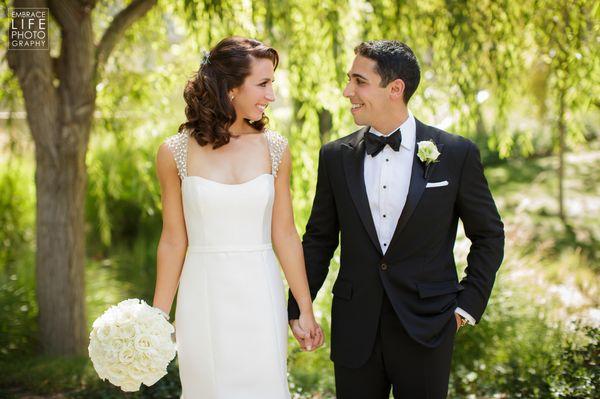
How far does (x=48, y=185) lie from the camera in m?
5.26

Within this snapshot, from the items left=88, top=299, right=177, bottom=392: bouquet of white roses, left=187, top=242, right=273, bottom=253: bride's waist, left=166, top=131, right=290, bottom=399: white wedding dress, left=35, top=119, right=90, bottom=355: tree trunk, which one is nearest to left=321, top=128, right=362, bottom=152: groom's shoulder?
left=166, top=131, right=290, bottom=399: white wedding dress

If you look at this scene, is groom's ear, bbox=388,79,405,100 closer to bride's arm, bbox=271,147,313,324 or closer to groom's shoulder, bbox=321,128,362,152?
groom's shoulder, bbox=321,128,362,152

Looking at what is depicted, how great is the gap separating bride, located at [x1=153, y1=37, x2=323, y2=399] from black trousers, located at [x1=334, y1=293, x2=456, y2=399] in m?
0.36

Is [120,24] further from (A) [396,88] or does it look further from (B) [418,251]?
(B) [418,251]

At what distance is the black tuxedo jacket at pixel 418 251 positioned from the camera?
2904mm

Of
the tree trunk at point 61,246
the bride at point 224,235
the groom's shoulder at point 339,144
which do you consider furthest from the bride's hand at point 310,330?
the tree trunk at point 61,246

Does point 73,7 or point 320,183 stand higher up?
point 73,7

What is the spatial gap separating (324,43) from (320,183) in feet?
7.44

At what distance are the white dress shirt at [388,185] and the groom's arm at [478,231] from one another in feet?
0.27

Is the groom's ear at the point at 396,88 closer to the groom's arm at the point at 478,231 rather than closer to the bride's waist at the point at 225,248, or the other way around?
the groom's arm at the point at 478,231

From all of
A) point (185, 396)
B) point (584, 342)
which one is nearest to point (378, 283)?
point (185, 396)

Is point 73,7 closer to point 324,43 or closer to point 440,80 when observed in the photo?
point 324,43

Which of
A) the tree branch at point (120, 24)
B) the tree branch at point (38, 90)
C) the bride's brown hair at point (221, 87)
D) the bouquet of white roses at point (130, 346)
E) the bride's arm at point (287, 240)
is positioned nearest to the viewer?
the bouquet of white roses at point (130, 346)

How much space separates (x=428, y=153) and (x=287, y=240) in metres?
0.70
